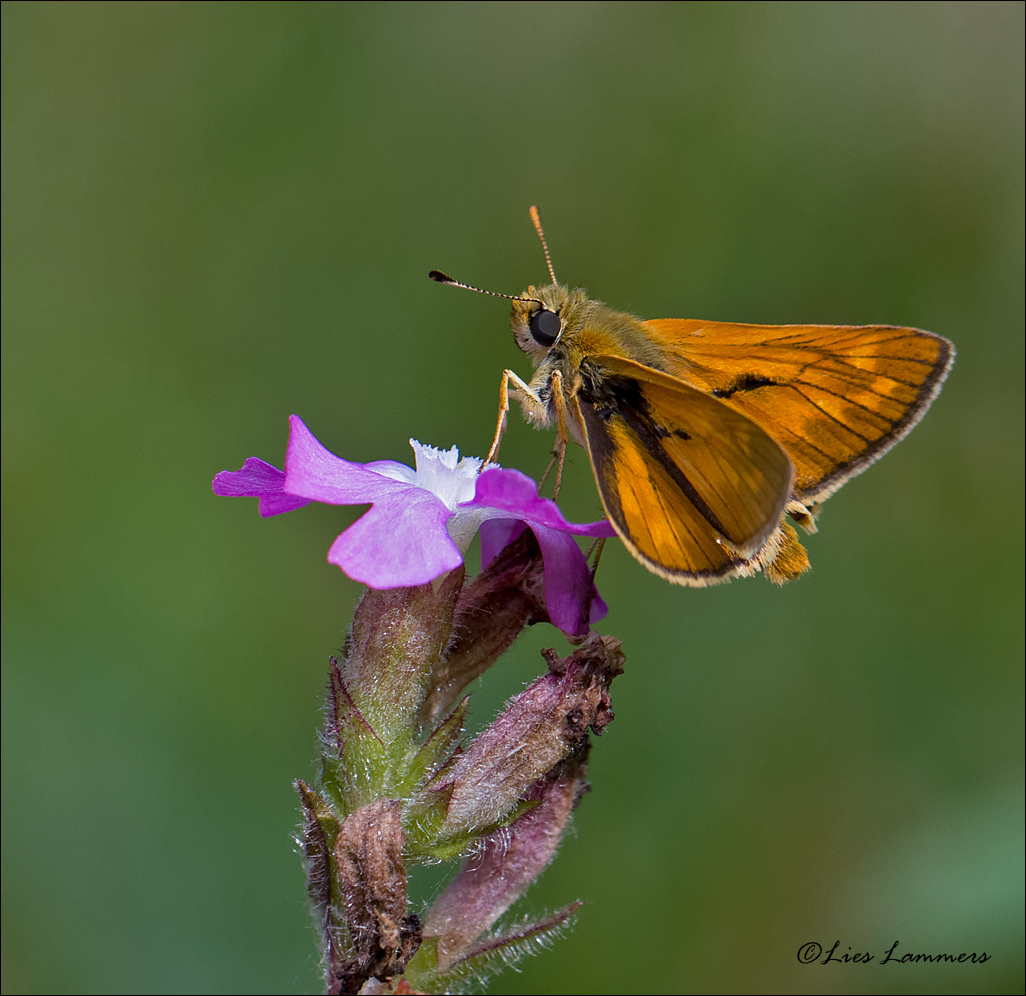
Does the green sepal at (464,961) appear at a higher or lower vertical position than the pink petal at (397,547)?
lower

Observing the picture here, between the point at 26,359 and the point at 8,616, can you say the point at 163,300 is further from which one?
the point at 8,616

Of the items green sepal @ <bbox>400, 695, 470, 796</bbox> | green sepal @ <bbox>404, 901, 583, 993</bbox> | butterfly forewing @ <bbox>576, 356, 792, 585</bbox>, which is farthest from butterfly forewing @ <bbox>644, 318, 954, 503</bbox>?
green sepal @ <bbox>404, 901, 583, 993</bbox>

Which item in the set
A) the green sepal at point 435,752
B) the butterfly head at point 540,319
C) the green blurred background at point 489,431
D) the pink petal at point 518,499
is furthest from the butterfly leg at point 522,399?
the green blurred background at point 489,431

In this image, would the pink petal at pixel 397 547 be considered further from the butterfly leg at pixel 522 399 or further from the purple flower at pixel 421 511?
the butterfly leg at pixel 522 399

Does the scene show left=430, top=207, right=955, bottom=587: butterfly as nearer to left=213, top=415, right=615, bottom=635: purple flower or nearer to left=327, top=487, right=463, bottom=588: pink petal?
left=213, top=415, right=615, bottom=635: purple flower

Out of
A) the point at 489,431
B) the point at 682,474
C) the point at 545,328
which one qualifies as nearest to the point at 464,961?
the point at 682,474
